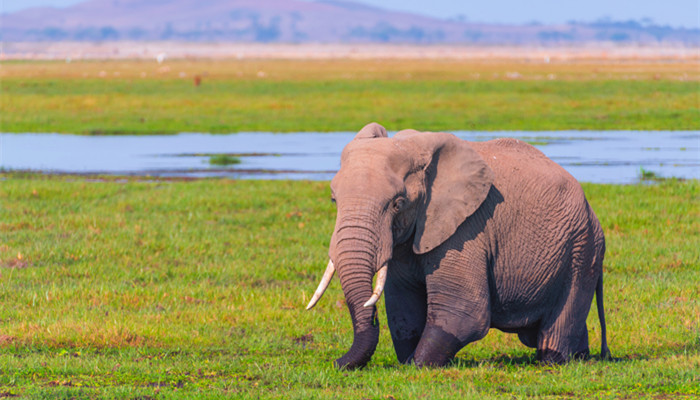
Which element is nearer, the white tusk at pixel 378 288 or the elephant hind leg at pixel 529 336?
the white tusk at pixel 378 288

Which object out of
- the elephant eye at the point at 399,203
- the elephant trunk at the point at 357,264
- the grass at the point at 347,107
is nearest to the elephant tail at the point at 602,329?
the elephant eye at the point at 399,203

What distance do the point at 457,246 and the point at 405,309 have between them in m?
0.87

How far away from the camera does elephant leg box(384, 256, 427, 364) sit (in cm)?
841

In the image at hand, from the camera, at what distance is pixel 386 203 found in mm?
7355

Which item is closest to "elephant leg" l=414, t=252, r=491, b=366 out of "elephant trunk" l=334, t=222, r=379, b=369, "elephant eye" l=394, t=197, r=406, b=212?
"elephant eye" l=394, t=197, r=406, b=212

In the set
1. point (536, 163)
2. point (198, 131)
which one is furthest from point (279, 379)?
point (198, 131)

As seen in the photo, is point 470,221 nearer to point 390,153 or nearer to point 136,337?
point 390,153

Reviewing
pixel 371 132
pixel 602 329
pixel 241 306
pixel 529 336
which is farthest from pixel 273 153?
pixel 371 132

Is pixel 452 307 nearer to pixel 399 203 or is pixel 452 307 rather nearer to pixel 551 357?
pixel 399 203

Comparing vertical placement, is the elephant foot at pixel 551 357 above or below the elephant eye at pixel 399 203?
below

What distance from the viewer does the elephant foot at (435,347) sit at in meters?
7.99

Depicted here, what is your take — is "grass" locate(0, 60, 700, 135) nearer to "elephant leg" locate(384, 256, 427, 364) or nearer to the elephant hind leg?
the elephant hind leg

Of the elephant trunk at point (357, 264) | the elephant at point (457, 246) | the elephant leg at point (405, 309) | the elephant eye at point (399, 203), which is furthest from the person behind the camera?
the elephant leg at point (405, 309)

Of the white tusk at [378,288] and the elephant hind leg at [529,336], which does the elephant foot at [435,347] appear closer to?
the white tusk at [378,288]
